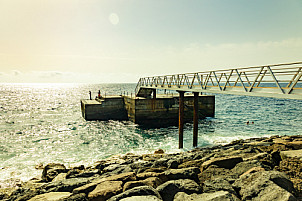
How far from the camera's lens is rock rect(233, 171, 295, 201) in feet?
12.1

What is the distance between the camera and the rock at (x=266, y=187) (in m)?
3.69

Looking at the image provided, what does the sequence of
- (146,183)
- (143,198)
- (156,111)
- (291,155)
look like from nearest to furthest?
(143,198), (146,183), (291,155), (156,111)

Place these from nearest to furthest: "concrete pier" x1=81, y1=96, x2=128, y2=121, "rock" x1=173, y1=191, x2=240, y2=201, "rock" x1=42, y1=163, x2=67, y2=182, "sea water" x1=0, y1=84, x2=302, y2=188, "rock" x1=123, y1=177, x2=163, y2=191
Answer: "rock" x1=173, y1=191, x2=240, y2=201 < "rock" x1=123, y1=177, x2=163, y2=191 < "rock" x1=42, y1=163, x2=67, y2=182 < "sea water" x1=0, y1=84, x2=302, y2=188 < "concrete pier" x1=81, y1=96, x2=128, y2=121

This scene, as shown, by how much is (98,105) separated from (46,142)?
33.2 ft

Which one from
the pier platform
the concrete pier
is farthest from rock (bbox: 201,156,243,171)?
the concrete pier

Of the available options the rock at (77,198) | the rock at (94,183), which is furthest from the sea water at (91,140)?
the rock at (77,198)

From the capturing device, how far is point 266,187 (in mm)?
3965

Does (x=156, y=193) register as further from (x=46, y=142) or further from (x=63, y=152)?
(x=46, y=142)

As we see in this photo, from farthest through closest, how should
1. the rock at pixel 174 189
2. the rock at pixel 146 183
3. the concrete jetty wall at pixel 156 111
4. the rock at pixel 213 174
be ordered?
the concrete jetty wall at pixel 156 111 < the rock at pixel 213 174 < the rock at pixel 146 183 < the rock at pixel 174 189

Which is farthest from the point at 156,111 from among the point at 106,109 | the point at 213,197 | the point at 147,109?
the point at 213,197

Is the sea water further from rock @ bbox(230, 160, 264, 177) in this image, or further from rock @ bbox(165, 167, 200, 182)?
rock @ bbox(230, 160, 264, 177)

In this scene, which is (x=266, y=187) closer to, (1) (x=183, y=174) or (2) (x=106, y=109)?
(1) (x=183, y=174)

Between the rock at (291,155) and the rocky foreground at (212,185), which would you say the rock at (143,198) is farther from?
the rock at (291,155)

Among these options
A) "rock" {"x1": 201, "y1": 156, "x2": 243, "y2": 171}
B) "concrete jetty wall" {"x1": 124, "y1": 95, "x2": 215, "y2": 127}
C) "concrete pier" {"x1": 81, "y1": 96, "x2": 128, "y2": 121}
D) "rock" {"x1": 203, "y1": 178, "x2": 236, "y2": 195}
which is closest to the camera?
"rock" {"x1": 203, "y1": 178, "x2": 236, "y2": 195}
